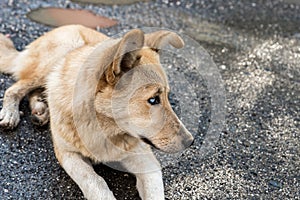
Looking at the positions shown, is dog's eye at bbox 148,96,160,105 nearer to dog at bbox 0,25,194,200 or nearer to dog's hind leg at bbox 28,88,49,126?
dog at bbox 0,25,194,200

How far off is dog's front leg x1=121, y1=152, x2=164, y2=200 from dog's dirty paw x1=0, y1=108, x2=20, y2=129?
3.23 feet

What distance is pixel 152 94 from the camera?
311cm

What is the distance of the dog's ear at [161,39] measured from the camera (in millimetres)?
3244

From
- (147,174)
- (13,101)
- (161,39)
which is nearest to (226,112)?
(147,174)

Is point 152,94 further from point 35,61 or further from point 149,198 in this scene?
point 35,61

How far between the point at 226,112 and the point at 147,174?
1.32m

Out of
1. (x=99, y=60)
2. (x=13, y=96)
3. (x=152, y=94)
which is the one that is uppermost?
(x=99, y=60)

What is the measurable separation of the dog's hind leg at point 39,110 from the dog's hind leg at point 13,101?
10 centimetres

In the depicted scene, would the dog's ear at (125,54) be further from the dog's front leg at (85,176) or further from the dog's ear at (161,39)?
the dog's front leg at (85,176)

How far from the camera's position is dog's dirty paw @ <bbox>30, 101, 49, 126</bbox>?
4.02 meters

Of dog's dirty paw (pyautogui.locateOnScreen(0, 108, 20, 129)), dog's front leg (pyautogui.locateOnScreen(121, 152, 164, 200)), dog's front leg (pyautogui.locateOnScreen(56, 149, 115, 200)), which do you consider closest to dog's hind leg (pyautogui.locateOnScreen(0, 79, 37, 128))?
dog's dirty paw (pyautogui.locateOnScreen(0, 108, 20, 129))

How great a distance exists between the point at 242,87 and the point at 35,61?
1927 millimetres

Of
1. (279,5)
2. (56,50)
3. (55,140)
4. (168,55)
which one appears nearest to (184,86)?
(168,55)

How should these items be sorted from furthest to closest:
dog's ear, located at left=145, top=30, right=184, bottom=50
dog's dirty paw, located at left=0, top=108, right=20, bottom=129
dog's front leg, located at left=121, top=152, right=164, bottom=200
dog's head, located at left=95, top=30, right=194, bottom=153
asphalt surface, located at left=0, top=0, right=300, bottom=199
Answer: dog's dirty paw, located at left=0, top=108, right=20, bottom=129
asphalt surface, located at left=0, top=0, right=300, bottom=199
dog's front leg, located at left=121, top=152, right=164, bottom=200
dog's ear, located at left=145, top=30, right=184, bottom=50
dog's head, located at left=95, top=30, right=194, bottom=153
